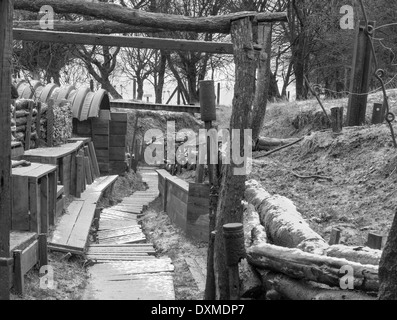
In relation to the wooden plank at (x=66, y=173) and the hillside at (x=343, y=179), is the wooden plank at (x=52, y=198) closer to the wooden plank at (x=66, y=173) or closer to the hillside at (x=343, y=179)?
the wooden plank at (x=66, y=173)

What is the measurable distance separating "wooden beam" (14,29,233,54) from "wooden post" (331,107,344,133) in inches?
78.2

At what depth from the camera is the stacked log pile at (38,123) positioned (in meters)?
11.5

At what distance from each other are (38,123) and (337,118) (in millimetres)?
6103

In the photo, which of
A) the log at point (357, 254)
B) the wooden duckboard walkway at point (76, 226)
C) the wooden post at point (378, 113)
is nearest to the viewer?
the log at point (357, 254)

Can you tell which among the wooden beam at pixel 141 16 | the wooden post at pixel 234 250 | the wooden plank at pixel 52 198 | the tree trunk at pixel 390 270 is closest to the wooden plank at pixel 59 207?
the wooden plank at pixel 52 198

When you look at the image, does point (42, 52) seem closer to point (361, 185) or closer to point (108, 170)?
point (108, 170)

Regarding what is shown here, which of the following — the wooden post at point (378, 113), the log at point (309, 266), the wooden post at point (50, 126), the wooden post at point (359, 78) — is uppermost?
the wooden post at point (359, 78)

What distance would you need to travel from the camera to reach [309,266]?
4.51 meters

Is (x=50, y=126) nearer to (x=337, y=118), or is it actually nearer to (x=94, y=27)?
(x=94, y=27)

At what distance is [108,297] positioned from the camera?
7625 mm

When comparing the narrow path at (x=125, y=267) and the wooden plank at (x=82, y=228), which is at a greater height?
the wooden plank at (x=82, y=228)

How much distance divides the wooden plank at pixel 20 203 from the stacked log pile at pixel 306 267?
301cm

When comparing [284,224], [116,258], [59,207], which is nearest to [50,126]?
[59,207]

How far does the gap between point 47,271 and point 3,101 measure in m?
3.41
